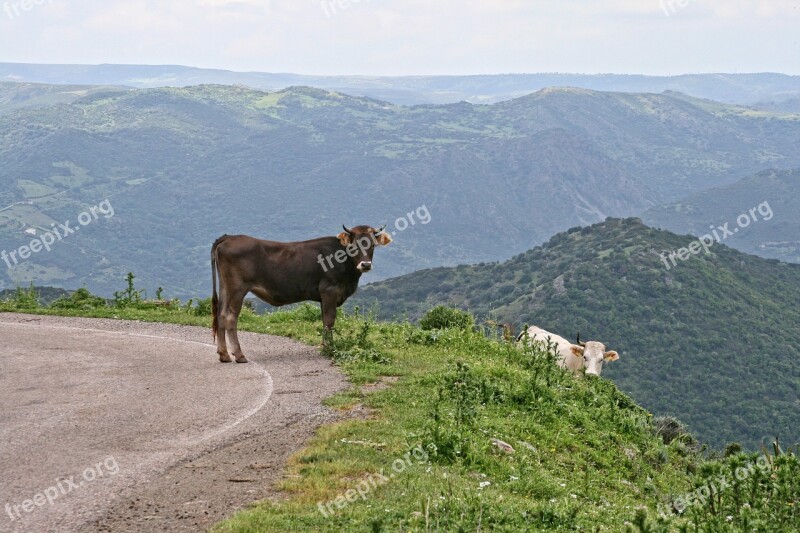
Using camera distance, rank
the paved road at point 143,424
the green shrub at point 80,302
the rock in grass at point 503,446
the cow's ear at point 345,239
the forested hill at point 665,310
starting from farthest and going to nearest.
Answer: the forested hill at point 665,310 → the green shrub at point 80,302 → the cow's ear at point 345,239 → the rock in grass at point 503,446 → the paved road at point 143,424

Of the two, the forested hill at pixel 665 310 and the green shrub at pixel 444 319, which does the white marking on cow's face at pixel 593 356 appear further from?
the forested hill at pixel 665 310

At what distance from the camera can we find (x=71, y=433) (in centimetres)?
1152

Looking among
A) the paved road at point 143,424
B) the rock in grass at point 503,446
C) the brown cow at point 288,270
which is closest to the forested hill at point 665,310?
the brown cow at point 288,270

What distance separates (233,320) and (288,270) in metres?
Answer: 1.41

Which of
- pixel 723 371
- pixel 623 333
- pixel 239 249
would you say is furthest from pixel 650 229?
pixel 239 249

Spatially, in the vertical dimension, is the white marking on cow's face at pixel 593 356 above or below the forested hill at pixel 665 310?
above

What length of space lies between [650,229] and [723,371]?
170 feet

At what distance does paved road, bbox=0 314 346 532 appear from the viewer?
883cm

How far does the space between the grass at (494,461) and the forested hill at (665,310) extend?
198 feet

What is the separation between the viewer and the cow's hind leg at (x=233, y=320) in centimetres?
1652

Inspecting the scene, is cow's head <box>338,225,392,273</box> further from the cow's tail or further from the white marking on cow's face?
the white marking on cow's face

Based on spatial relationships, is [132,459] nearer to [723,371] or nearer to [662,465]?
[662,465]

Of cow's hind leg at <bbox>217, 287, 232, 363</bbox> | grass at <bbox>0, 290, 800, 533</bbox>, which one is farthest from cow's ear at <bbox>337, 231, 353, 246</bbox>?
cow's hind leg at <bbox>217, 287, 232, 363</bbox>

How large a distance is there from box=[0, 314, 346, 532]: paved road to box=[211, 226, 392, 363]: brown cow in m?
0.91
